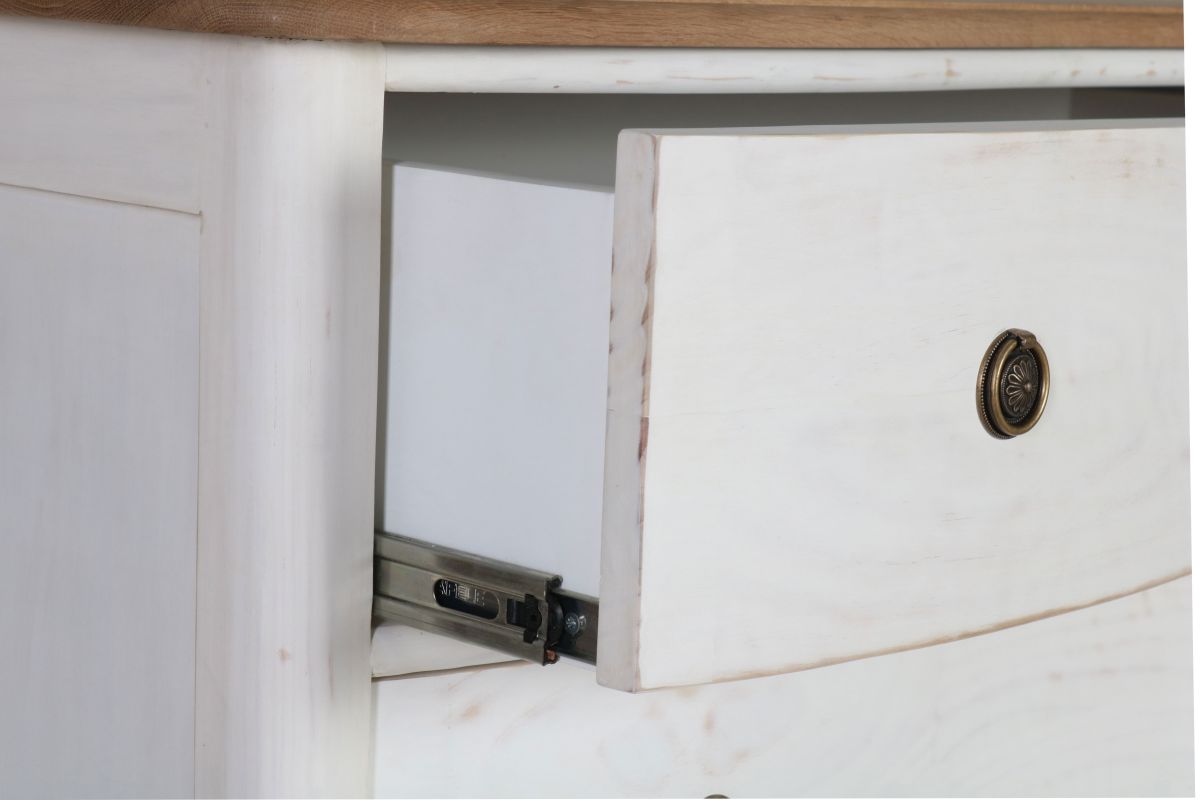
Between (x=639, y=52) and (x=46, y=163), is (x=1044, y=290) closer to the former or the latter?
(x=639, y=52)

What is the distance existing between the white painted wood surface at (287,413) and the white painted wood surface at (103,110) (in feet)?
0.04

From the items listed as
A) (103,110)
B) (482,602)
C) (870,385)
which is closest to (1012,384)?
(870,385)

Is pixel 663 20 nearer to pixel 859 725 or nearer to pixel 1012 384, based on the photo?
pixel 1012 384

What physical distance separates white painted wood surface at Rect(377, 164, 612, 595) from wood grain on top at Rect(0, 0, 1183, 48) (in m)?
0.05

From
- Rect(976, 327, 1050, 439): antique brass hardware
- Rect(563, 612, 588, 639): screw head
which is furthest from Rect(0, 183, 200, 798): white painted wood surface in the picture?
Rect(976, 327, 1050, 439): antique brass hardware

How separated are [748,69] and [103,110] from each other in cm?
21

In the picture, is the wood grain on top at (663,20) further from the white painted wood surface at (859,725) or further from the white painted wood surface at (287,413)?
the white painted wood surface at (859,725)

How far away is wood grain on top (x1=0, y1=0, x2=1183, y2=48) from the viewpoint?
0.39 m

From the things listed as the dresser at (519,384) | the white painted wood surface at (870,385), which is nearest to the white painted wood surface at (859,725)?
the dresser at (519,384)

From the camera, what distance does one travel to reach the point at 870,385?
390mm

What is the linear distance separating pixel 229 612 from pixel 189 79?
16cm

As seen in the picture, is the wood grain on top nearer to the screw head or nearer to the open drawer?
the open drawer

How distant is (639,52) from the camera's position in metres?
0.45

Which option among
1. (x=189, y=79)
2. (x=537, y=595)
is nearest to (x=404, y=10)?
(x=189, y=79)
